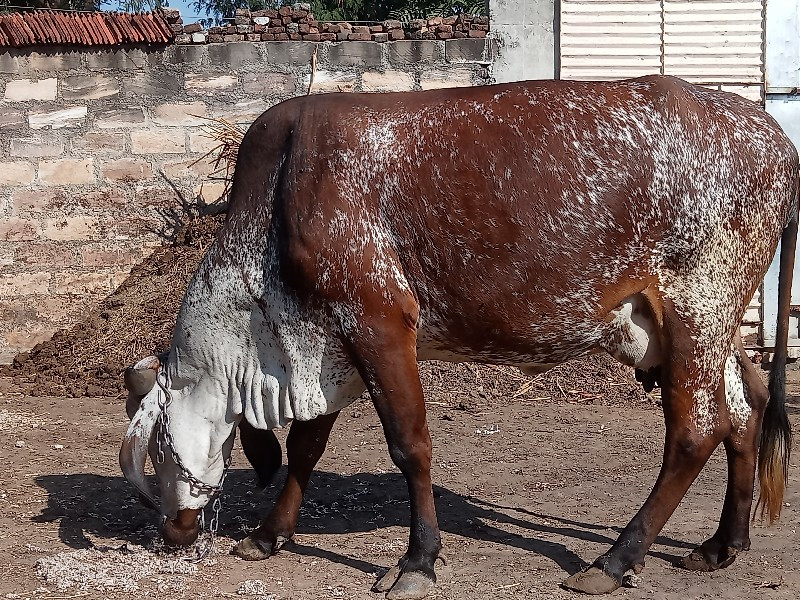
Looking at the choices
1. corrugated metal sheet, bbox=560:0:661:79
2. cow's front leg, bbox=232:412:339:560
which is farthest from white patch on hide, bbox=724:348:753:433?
corrugated metal sheet, bbox=560:0:661:79

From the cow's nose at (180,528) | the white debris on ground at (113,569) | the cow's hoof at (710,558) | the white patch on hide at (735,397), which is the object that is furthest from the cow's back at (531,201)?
the white debris on ground at (113,569)

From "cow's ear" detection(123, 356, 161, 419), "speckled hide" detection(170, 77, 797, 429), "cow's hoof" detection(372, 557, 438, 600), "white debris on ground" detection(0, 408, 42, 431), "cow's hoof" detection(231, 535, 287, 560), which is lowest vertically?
"white debris on ground" detection(0, 408, 42, 431)

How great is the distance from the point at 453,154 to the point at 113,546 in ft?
7.40

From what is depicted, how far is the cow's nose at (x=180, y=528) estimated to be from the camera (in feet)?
14.6

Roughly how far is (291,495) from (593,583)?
1393mm

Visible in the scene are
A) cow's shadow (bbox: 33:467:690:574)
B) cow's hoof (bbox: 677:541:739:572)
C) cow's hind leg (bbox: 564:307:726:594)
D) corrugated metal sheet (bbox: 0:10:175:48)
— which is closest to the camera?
cow's hind leg (bbox: 564:307:726:594)

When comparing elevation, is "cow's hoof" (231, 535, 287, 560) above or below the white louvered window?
below

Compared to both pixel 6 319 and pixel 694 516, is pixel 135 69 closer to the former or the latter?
pixel 6 319

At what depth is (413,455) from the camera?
4.15 m

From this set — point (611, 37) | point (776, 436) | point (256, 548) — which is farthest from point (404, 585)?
point (611, 37)

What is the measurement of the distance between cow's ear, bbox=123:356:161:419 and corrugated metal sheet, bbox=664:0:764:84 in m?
5.45

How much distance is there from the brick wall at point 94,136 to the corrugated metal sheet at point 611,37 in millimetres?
1666

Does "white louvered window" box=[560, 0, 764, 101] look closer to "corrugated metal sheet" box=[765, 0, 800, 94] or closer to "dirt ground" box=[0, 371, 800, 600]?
"corrugated metal sheet" box=[765, 0, 800, 94]

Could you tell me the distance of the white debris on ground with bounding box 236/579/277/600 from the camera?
4.04 meters
